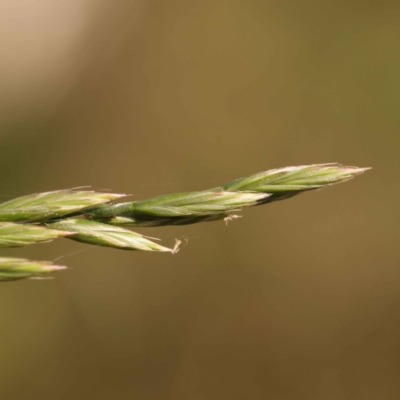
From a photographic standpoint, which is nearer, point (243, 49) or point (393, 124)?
point (393, 124)

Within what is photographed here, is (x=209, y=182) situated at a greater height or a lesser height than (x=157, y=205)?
greater

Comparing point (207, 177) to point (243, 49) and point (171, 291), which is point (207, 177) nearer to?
point (171, 291)

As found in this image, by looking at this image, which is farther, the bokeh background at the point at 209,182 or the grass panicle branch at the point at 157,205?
the bokeh background at the point at 209,182

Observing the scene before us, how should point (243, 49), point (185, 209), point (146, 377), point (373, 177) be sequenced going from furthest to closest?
point (243, 49), point (373, 177), point (146, 377), point (185, 209)

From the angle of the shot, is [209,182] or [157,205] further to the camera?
[209,182]

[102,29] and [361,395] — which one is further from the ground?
[102,29]

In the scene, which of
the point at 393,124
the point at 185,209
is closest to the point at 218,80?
the point at 393,124

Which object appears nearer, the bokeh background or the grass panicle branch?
the grass panicle branch

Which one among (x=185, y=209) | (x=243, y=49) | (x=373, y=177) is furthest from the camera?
(x=243, y=49)
